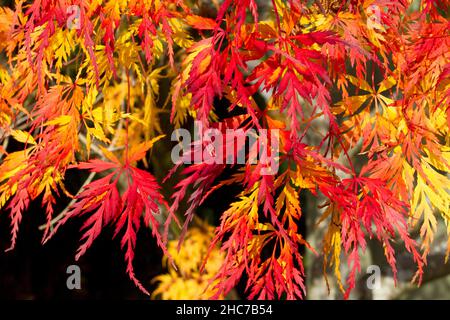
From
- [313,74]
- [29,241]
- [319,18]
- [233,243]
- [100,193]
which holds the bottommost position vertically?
[29,241]

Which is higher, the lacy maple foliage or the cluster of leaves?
the lacy maple foliage

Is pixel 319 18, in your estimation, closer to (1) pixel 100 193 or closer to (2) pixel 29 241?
(1) pixel 100 193

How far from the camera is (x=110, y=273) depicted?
360cm

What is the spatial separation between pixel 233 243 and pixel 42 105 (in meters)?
0.53

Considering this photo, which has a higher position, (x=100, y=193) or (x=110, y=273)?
(x=100, y=193)

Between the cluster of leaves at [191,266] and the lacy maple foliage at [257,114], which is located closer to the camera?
the lacy maple foliage at [257,114]

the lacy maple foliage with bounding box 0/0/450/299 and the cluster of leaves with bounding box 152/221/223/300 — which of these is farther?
the cluster of leaves with bounding box 152/221/223/300

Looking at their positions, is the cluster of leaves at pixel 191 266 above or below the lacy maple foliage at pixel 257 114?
below

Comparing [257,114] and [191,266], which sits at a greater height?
[257,114]

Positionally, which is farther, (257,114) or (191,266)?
(191,266)
